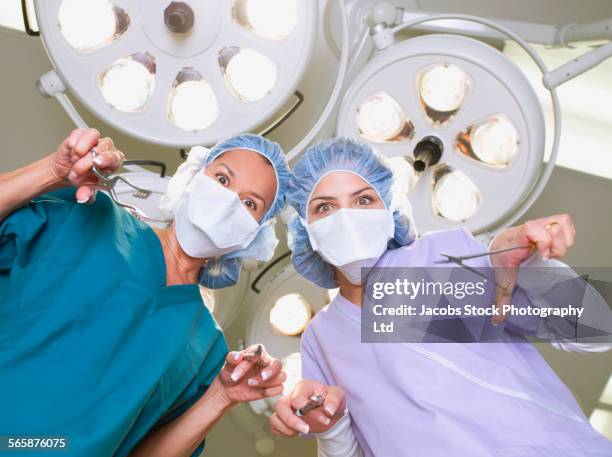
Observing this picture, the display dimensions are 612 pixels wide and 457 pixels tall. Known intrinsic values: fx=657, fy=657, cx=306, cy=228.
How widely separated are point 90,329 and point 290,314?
31.6 inches

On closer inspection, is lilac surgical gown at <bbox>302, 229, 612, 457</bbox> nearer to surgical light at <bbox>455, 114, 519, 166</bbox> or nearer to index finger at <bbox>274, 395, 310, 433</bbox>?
index finger at <bbox>274, 395, 310, 433</bbox>

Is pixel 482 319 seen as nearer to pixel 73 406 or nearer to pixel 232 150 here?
pixel 232 150

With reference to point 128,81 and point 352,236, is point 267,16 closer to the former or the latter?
point 128,81

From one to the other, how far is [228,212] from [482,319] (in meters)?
0.60

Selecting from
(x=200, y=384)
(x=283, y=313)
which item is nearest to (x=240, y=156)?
(x=200, y=384)

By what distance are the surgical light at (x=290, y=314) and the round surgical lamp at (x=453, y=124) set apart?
46 cm

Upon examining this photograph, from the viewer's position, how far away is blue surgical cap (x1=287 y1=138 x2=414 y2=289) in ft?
4.93

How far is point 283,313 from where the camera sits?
2.02 meters

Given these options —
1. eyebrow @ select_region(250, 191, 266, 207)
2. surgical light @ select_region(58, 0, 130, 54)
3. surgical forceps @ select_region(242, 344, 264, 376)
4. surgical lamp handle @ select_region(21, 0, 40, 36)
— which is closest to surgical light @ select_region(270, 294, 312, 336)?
eyebrow @ select_region(250, 191, 266, 207)

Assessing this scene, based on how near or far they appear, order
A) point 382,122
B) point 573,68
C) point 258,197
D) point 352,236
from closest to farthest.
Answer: point 352,236 → point 258,197 → point 573,68 → point 382,122

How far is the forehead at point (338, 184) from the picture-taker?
148 centimetres

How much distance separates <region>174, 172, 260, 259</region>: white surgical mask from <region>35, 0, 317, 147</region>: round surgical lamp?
29 cm

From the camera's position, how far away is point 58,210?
140cm

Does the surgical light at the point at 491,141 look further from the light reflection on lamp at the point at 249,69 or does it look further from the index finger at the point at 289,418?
the index finger at the point at 289,418
